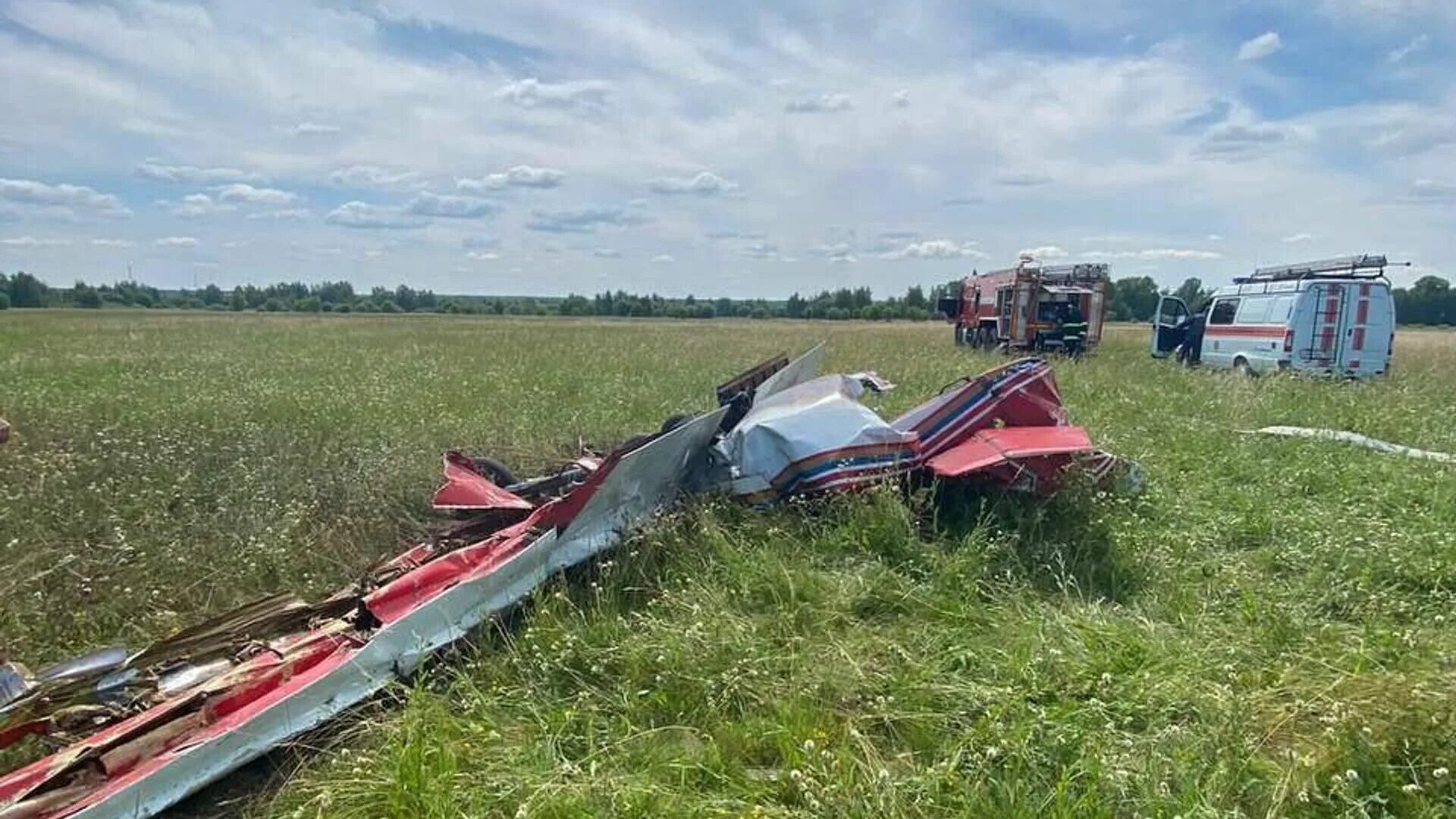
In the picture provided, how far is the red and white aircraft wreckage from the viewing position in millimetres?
2285

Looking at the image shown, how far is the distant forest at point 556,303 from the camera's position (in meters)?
56.2

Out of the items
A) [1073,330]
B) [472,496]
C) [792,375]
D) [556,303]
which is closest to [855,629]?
[472,496]

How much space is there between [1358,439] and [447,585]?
7507 mm

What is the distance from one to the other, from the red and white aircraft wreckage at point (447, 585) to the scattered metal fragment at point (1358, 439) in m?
3.16

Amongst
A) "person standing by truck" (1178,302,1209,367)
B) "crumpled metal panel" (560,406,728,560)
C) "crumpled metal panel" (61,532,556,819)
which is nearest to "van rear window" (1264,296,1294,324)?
"person standing by truck" (1178,302,1209,367)

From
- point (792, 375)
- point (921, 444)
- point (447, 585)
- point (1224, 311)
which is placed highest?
point (1224, 311)

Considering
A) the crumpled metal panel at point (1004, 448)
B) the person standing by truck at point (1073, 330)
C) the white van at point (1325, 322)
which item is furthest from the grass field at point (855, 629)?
the person standing by truck at point (1073, 330)

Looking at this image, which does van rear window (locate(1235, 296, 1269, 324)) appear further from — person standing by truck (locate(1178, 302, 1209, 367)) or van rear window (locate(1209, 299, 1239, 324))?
person standing by truck (locate(1178, 302, 1209, 367))

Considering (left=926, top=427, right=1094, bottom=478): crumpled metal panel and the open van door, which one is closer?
(left=926, top=427, right=1094, bottom=478): crumpled metal panel

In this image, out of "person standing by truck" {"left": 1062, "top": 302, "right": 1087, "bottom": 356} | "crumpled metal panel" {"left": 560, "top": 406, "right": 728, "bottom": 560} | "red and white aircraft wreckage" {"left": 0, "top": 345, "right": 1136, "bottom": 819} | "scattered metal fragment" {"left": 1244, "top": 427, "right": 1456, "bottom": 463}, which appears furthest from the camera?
"person standing by truck" {"left": 1062, "top": 302, "right": 1087, "bottom": 356}

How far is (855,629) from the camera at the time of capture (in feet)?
10.3

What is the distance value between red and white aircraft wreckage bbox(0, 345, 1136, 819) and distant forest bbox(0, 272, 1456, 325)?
56.8 meters

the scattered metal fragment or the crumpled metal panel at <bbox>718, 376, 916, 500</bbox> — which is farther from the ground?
the crumpled metal panel at <bbox>718, 376, 916, 500</bbox>

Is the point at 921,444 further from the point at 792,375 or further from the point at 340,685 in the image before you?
the point at 340,685
